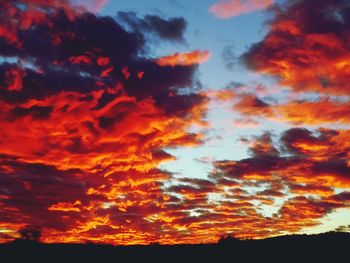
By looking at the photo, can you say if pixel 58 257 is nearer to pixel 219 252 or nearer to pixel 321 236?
pixel 219 252

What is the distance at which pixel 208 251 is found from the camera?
2192 cm

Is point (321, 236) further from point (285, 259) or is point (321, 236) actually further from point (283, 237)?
point (285, 259)

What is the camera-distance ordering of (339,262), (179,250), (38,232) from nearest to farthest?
(339,262)
(179,250)
(38,232)

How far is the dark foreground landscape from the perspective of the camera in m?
20.1

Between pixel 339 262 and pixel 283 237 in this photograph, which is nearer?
pixel 339 262

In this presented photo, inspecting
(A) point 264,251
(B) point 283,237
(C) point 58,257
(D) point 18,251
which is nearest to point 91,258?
(C) point 58,257

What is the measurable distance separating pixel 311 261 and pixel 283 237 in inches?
151

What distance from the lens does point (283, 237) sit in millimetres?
22984

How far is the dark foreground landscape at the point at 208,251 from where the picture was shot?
2006cm

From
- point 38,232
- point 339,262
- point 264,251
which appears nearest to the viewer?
point 339,262

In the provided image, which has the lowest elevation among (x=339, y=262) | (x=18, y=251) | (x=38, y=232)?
(x=339, y=262)

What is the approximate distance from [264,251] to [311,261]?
7.80 feet

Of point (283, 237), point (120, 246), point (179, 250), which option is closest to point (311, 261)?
point (283, 237)

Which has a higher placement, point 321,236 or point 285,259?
point 321,236
